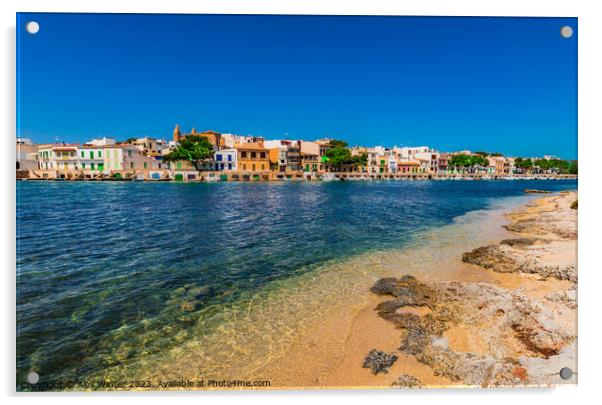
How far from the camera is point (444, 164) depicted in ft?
177

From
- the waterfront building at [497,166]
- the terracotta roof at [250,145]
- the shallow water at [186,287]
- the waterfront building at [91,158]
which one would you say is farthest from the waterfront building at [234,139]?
the waterfront building at [497,166]

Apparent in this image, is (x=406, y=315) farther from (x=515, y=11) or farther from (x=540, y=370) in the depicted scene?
(x=515, y=11)

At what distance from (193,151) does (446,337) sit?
29985mm

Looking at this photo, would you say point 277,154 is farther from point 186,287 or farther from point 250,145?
point 186,287

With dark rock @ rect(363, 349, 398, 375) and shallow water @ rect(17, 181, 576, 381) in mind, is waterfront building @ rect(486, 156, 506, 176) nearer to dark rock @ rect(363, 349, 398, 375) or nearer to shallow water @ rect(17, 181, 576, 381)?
shallow water @ rect(17, 181, 576, 381)

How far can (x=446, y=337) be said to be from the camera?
2.69 metres

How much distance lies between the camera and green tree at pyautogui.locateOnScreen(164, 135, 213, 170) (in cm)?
2984

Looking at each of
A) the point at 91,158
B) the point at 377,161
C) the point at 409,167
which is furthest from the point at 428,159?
the point at 91,158

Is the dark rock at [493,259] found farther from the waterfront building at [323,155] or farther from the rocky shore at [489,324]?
the waterfront building at [323,155]

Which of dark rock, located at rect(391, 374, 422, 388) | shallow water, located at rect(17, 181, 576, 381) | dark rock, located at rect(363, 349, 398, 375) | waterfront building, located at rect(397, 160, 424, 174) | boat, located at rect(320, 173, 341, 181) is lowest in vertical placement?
dark rock, located at rect(391, 374, 422, 388)

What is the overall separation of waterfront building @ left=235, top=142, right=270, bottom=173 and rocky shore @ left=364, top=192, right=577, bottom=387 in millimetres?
29840

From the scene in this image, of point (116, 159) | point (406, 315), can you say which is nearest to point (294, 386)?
point (406, 315)

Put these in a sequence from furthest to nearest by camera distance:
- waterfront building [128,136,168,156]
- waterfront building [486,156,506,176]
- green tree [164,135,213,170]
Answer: waterfront building [486,156,506,176]
waterfront building [128,136,168,156]
green tree [164,135,213,170]

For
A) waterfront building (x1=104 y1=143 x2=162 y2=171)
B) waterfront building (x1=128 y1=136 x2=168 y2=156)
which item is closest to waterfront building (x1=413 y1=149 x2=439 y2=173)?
waterfront building (x1=128 y1=136 x2=168 y2=156)
